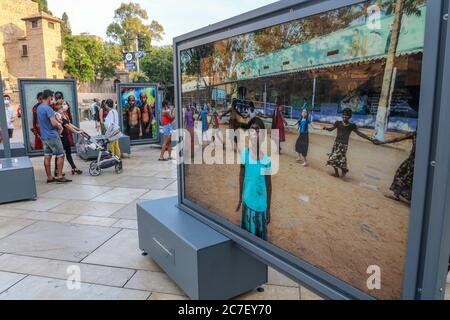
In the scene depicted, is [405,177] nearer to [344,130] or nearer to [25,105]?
[344,130]

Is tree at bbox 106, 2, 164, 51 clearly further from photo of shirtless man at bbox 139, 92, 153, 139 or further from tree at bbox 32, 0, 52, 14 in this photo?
photo of shirtless man at bbox 139, 92, 153, 139

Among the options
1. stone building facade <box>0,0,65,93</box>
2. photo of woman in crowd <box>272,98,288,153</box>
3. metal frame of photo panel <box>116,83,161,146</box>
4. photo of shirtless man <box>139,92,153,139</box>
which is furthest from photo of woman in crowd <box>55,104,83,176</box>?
stone building facade <box>0,0,65,93</box>

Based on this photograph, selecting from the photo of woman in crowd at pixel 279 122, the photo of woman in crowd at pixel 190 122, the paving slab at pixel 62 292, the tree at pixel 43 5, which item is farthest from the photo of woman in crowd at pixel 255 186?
the tree at pixel 43 5

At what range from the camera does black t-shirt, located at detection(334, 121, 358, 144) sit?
178 cm

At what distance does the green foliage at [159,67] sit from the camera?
40188 mm

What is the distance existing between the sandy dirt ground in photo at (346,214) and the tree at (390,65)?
112 millimetres

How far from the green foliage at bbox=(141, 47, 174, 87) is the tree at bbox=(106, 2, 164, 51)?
552 inches

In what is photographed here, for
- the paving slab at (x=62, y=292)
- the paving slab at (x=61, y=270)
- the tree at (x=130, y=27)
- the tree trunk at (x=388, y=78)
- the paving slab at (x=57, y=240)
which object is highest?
the tree at (x=130, y=27)

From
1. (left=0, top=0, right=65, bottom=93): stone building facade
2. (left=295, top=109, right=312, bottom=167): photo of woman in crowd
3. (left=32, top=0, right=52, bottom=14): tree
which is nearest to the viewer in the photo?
(left=295, top=109, right=312, bottom=167): photo of woman in crowd

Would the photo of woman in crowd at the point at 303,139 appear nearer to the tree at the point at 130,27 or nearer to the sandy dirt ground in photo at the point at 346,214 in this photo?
the sandy dirt ground in photo at the point at 346,214

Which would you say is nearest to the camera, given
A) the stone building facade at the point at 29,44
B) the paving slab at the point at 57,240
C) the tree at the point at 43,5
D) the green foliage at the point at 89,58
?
the paving slab at the point at 57,240

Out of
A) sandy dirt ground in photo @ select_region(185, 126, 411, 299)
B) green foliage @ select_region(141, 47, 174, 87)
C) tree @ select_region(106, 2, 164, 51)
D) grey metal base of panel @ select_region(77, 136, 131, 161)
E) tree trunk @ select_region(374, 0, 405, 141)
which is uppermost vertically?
tree @ select_region(106, 2, 164, 51)
